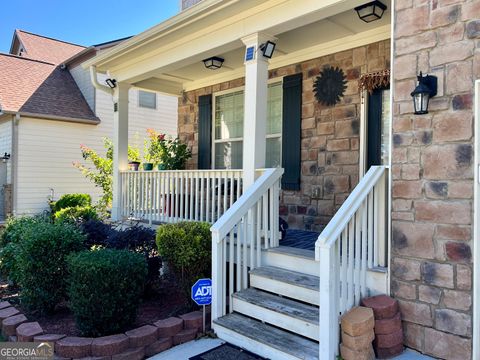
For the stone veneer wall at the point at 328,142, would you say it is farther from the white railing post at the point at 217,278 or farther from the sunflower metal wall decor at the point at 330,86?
the white railing post at the point at 217,278

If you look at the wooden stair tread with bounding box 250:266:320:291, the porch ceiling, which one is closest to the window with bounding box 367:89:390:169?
the porch ceiling

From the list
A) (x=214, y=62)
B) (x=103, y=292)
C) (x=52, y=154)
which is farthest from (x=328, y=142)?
(x=52, y=154)

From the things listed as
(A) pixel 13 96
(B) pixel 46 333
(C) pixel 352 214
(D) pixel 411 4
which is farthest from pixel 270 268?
(A) pixel 13 96

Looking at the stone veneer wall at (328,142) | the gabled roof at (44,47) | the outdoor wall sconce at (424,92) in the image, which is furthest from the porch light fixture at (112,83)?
the gabled roof at (44,47)

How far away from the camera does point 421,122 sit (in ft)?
10.0

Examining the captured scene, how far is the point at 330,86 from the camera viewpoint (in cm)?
533

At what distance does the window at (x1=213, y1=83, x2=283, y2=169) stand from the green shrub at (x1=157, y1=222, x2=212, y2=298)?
2.35m

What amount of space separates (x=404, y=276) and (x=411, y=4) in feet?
7.11

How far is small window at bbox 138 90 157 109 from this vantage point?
14.0 meters

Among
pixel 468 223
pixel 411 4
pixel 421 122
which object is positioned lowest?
pixel 468 223

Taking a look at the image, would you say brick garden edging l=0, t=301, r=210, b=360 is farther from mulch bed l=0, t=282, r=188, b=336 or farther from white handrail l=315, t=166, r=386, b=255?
white handrail l=315, t=166, r=386, b=255

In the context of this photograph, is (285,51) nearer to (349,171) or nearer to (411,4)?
(349,171)

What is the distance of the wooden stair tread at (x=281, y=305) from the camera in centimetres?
315

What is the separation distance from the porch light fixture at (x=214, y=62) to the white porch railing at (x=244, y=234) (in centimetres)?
250
